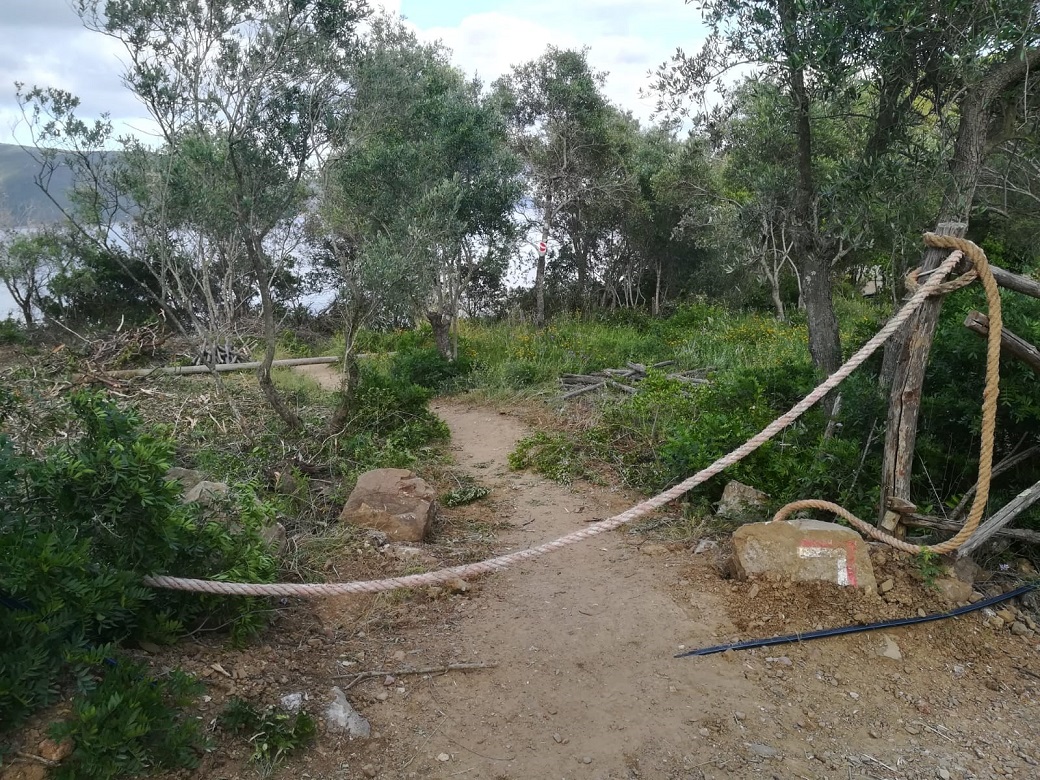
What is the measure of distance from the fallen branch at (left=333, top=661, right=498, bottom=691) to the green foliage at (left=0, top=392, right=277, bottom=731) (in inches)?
18.9

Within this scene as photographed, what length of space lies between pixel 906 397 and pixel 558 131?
12.5m

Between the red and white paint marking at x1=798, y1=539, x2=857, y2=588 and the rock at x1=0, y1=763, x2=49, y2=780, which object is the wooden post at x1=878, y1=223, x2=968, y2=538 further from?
the rock at x1=0, y1=763, x2=49, y2=780

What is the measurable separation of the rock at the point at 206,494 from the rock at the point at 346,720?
1172 millimetres

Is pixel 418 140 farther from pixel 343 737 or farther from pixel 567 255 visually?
pixel 343 737

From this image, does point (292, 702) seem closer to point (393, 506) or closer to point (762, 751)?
point (762, 751)

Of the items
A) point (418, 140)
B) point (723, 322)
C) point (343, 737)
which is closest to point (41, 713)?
point (343, 737)

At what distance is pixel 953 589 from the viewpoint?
12.2ft

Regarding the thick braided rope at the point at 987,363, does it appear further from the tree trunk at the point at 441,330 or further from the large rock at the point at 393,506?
the tree trunk at the point at 441,330

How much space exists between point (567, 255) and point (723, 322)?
466 cm

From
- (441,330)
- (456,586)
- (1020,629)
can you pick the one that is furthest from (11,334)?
(1020,629)

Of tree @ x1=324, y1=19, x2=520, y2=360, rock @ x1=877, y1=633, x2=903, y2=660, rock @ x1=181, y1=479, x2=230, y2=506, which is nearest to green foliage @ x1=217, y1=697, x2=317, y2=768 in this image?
rock @ x1=181, y1=479, x2=230, y2=506

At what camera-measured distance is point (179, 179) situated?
6559 millimetres

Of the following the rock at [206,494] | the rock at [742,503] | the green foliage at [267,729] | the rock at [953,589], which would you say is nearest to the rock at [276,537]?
the rock at [206,494]

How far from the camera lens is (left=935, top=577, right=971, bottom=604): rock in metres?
3.69
